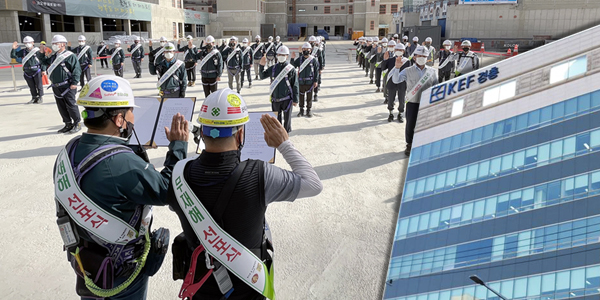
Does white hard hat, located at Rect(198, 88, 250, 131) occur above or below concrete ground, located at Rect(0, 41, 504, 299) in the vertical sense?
above

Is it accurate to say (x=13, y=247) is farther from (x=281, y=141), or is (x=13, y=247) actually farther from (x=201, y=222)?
(x=281, y=141)

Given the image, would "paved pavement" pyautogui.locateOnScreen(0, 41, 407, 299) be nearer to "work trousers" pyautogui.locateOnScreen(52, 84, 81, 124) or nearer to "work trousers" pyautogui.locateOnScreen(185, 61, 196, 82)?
"work trousers" pyautogui.locateOnScreen(52, 84, 81, 124)

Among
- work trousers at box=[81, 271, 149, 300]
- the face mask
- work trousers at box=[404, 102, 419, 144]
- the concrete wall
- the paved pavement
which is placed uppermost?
→ the concrete wall

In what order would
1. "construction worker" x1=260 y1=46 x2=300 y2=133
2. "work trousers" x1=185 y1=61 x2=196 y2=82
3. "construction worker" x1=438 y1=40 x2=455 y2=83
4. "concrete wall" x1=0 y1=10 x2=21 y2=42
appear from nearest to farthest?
"construction worker" x1=260 y1=46 x2=300 y2=133, "construction worker" x1=438 y1=40 x2=455 y2=83, "work trousers" x1=185 y1=61 x2=196 y2=82, "concrete wall" x1=0 y1=10 x2=21 y2=42

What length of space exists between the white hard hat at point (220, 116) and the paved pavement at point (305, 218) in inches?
39.5

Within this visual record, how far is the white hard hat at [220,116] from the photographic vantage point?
6.63 ft

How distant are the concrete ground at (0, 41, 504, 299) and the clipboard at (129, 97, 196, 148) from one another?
56.3 inches

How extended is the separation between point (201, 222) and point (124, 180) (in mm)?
547

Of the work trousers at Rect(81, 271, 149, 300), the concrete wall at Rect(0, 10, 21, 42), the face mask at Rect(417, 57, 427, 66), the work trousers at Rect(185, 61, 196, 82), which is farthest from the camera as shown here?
the concrete wall at Rect(0, 10, 21, 42)

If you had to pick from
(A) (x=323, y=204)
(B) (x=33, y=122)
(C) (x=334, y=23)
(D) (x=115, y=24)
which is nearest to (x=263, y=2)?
(C) (x=334, y=23)

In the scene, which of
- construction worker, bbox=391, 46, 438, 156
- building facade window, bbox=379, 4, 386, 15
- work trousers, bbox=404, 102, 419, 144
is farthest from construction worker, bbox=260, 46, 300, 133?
building facade window, bbox=379, 4, 386, 15

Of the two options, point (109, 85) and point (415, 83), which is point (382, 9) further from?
point (109, 85)

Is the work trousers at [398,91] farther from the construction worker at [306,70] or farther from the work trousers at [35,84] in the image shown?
the work trousers at [35,84]

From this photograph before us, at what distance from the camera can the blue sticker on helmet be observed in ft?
7.73
